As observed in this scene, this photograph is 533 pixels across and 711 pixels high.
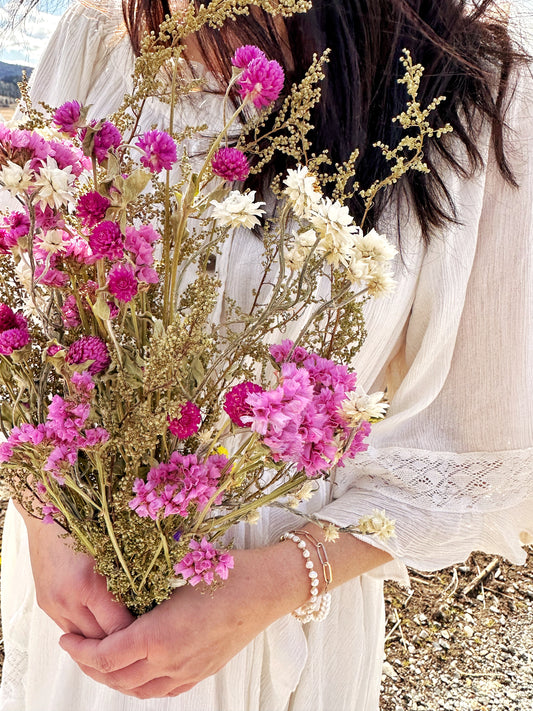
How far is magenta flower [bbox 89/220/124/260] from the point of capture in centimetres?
63

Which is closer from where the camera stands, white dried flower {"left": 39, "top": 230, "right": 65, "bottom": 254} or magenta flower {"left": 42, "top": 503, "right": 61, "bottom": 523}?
white dried flower {"left": 39, "top": 230, "right": 65, "bottom": 254}

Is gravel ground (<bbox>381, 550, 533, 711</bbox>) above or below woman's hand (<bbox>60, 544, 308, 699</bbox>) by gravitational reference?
below

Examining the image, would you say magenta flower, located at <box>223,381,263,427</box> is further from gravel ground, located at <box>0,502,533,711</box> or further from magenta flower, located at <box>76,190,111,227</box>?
gravel ground, located at <box>0,502,533,711</box>

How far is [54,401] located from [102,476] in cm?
12

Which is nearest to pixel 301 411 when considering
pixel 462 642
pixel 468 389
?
pixel 468 389

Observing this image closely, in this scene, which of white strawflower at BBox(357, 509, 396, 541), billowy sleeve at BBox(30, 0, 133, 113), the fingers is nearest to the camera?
white strawflower at BBox(357, 509, 396, 541)

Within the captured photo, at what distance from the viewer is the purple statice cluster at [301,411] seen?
2.24 ft

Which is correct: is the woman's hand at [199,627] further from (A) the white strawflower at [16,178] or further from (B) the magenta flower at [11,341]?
(A) the white strawflower at [16,178]

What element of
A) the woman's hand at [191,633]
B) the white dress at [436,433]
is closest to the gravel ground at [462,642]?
the white dress at [436,433]

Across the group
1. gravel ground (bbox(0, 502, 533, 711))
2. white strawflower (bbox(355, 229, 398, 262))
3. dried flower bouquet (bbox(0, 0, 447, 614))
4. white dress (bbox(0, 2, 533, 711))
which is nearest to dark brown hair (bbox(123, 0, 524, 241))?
white dress (bbox(0, 2, 533, 711))

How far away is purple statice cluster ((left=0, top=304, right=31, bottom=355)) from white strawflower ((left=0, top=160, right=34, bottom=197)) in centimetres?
15

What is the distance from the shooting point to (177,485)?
0.80m

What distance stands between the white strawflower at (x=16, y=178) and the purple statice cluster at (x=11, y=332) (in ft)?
0.48

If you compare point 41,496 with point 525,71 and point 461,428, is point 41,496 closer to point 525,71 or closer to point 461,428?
point 461,428
